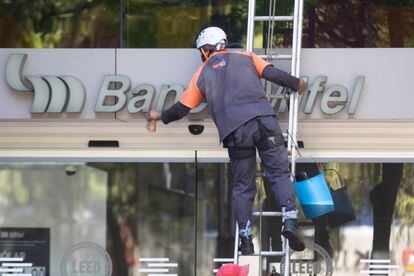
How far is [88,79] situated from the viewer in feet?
34.2

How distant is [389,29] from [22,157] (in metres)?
3.35

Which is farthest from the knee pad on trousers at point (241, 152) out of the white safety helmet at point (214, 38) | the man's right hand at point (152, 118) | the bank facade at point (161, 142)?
the bank facade at point (161, 142)

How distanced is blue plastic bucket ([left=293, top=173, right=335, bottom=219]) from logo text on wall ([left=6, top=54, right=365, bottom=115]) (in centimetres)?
137

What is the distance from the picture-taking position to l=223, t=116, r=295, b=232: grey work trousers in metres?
8.73

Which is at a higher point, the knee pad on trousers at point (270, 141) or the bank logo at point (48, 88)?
the bank logo at point (48, 88)

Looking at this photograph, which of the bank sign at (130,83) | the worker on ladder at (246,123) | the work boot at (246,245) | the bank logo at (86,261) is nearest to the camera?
the worker on ladder at (246,123)

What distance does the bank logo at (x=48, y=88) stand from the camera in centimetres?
1035

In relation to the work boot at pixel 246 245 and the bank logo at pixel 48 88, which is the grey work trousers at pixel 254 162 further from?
the bank logo at pixel 48 88

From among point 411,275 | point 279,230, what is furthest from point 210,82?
point 411,275

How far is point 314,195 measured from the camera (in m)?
9.05

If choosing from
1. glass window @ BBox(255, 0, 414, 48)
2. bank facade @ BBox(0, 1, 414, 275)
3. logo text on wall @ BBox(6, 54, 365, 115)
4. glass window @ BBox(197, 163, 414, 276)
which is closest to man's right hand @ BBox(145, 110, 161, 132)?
logo text on wall @ BBox(6, 54, 365, 115)

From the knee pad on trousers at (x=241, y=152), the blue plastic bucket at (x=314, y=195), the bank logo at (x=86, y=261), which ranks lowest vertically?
the bank logo at (x=86, y=261)

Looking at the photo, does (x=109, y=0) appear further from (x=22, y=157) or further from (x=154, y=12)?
(x=22, y=157)

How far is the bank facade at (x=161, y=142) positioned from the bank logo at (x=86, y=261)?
12mm
